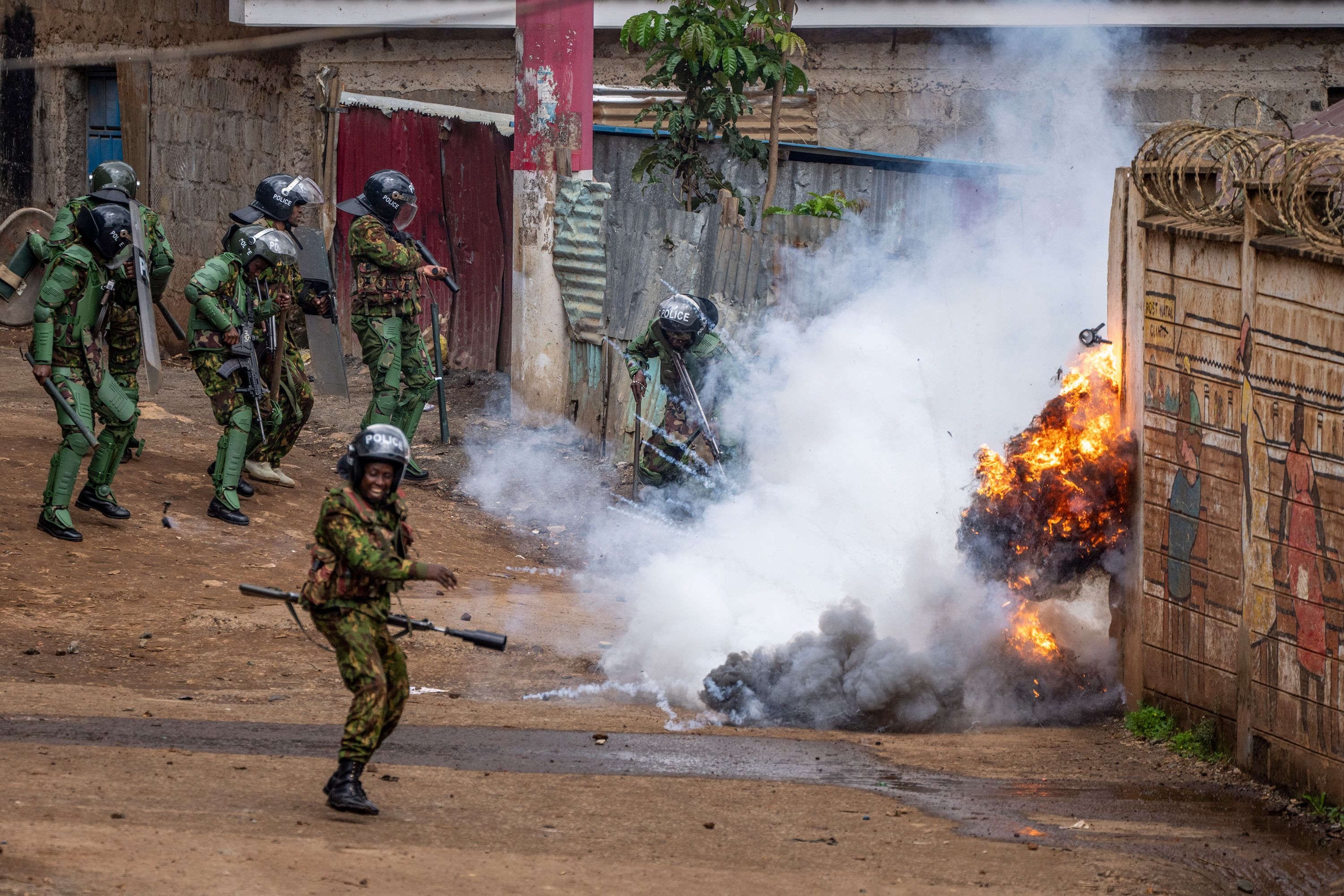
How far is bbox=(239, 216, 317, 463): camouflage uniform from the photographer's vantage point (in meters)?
10.4

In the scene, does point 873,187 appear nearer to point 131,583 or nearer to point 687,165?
point 687,165

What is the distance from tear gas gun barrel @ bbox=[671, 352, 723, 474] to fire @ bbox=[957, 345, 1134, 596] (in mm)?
3317

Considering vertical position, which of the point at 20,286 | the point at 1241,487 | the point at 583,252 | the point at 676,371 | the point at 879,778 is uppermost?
the point at 583,252

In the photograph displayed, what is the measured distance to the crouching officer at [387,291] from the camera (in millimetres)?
11016

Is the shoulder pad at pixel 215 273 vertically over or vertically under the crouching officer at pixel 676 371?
over

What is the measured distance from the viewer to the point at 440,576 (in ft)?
17.7

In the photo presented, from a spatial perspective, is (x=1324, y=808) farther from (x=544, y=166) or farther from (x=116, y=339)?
(x=544, y=166)

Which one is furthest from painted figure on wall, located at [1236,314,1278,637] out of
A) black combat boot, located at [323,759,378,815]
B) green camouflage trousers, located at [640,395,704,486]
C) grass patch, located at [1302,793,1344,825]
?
green camouflage trousers, located at [640,395,704,486]

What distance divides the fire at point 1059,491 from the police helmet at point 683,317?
3.34 meters

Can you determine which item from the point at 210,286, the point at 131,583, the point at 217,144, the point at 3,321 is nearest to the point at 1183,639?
Result: the point at 131,583

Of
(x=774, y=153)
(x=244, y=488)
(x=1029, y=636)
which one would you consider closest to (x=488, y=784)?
(x=1029, y=636)

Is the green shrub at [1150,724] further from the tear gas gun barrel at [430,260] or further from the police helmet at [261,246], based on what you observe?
the police helmet at [261,246]

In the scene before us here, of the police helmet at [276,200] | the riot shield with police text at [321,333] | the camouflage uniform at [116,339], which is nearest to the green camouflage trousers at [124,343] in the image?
the camouflage uniform at [116,339]

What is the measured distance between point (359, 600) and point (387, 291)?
19.0ft
